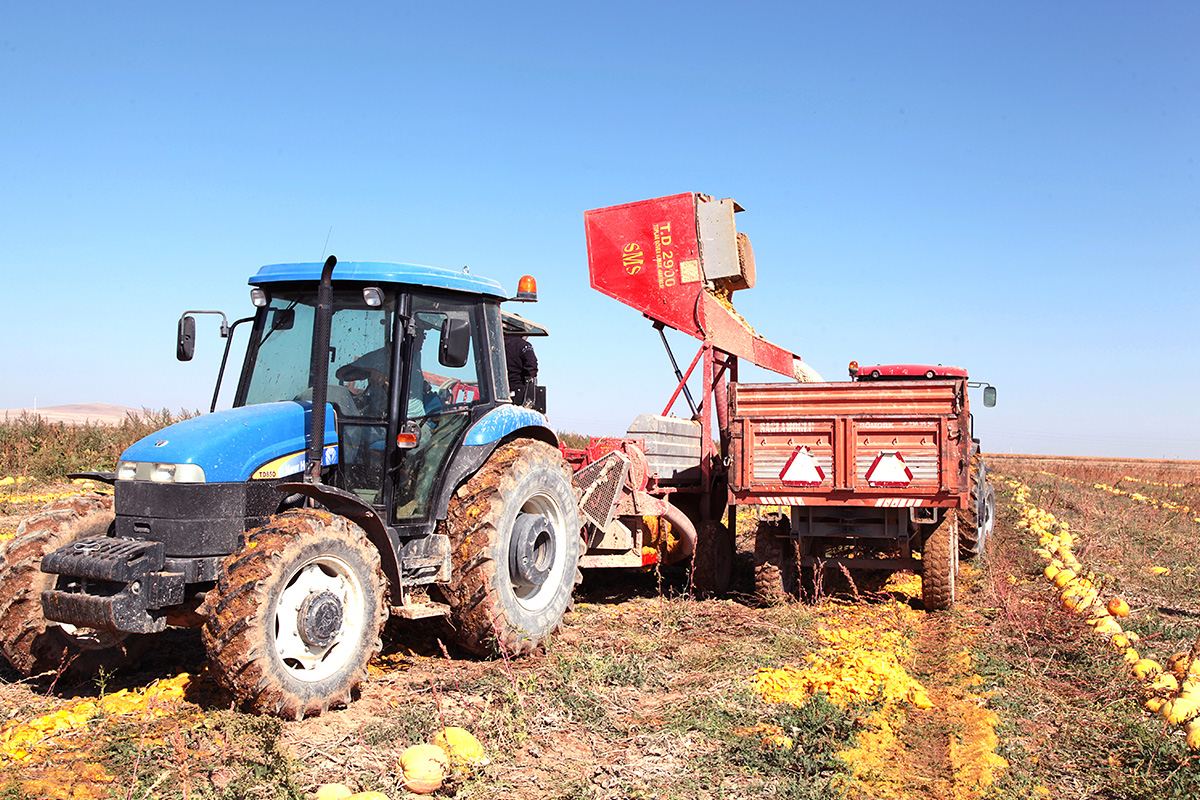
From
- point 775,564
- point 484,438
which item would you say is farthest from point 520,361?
point 775,564

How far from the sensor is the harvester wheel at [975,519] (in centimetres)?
1023

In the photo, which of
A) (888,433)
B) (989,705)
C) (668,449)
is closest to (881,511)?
(888,433)

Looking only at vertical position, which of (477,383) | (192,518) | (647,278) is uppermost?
(647,278)

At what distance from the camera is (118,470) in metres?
4.77

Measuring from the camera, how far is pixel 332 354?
554 centimetres

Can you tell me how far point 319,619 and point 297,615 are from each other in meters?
0.11

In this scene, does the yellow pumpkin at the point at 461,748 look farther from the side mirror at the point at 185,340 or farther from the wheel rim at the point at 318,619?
the side mirror at the point at 185,340

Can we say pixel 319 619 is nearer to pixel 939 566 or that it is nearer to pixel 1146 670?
pixel 1146 670

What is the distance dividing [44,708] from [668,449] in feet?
17.4

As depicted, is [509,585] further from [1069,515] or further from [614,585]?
[1069,515]

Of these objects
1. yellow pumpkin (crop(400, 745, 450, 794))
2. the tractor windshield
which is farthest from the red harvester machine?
yellow pumpkin (crop(400, 745, 450, 794))

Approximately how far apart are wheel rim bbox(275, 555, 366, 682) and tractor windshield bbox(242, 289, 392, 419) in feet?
3.78

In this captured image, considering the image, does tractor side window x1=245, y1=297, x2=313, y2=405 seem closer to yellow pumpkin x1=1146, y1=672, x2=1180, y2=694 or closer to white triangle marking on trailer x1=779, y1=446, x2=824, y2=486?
white triangle marking on trailer x1=779, y1=446, x2=824, y2=486

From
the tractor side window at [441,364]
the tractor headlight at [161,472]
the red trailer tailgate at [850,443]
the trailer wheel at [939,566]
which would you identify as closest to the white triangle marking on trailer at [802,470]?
the red trailer tailgate at [850,443]
